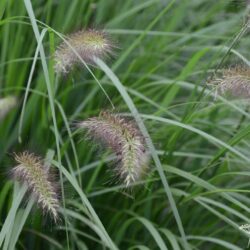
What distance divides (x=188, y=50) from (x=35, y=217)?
1.32m

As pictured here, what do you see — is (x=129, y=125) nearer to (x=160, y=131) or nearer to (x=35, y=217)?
(x=35, y=217)

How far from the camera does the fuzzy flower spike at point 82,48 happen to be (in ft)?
5.87

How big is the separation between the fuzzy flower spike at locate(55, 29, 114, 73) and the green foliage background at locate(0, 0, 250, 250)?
0.12 metres

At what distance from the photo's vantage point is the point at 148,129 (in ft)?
7.14

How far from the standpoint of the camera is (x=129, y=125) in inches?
67.6

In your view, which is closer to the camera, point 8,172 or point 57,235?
point 8,172

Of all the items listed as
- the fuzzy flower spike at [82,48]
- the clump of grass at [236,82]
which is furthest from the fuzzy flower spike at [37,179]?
the clump of grass at [236,82]

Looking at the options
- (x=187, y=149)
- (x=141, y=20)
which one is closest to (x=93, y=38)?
(x=187, y=149)

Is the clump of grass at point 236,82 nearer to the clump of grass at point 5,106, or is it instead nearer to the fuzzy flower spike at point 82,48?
the fuzzy flower spike at point 82,48

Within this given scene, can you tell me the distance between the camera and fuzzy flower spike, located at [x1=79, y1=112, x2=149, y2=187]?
5.25ft

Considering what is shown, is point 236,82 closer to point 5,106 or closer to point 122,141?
point 122,141

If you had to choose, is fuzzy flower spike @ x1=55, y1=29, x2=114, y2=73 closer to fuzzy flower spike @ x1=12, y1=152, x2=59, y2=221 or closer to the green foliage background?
the green foliage background

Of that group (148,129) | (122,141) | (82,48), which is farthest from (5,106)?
(148,129)

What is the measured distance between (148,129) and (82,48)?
48cm
